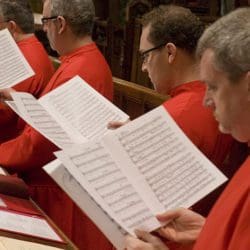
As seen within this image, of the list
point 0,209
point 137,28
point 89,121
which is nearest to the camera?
point 0,209

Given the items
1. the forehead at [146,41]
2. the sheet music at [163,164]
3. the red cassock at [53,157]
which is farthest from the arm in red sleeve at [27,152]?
the sheet music at [163,164]

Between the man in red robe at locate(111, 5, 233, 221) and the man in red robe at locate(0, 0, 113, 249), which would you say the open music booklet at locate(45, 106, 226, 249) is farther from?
the man in red robe at locate(0, 0, 113, 249)

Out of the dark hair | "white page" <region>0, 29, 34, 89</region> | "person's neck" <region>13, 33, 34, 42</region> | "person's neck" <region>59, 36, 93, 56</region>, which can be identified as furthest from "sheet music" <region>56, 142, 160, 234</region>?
"person's neck" <region>13, 33, 34, 42</region>

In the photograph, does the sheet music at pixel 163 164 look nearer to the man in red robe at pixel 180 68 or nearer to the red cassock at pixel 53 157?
the man in red robe at pixel 180 68

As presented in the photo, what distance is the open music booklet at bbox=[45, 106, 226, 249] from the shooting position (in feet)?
5.00

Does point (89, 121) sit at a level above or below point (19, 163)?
above

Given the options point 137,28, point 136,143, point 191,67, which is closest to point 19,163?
point 191,67

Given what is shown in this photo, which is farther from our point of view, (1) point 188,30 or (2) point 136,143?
(1) point 188,30

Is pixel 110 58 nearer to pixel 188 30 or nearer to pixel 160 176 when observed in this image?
pixel 188 30

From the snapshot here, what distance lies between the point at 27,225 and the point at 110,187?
0.50 meters

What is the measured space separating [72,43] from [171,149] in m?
1.23

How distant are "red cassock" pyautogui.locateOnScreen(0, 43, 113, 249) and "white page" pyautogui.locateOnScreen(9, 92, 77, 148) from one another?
285mm

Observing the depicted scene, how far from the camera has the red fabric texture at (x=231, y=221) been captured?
126 centimetres

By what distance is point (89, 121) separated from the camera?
7.26ft
